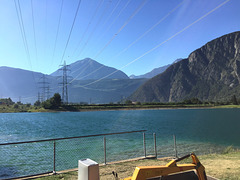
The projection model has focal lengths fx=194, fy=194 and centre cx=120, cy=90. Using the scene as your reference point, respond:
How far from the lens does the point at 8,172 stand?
43.2 feet

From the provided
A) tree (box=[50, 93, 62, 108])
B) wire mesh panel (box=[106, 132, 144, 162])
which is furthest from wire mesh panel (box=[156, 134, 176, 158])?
tree (box=[50, 93, 62, 108])

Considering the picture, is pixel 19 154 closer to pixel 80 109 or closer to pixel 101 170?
pixel 101 170

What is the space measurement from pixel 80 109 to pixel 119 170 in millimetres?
159171

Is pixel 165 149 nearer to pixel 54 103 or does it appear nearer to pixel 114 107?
pixel 54 103

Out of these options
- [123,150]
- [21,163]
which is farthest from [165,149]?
[21,163]

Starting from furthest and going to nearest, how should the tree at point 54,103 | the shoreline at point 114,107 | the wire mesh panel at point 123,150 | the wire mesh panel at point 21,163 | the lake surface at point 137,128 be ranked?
the shoreline at point 114,107
the tree at point 54,103
the lake surface at point 137,128
the wire mesh panel at point 123,150
the wire mesh panel at point 21,163

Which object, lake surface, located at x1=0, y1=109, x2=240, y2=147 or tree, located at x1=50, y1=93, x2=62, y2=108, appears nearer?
lake surface, located at x1=0, y1=109, x2=240, y2=147

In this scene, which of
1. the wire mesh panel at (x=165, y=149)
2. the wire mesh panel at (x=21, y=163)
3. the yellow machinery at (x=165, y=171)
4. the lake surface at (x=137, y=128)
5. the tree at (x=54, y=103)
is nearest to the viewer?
the yellow machinery at (x=165, y=171)

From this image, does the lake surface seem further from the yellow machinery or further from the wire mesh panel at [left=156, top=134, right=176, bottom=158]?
the yellow machinery

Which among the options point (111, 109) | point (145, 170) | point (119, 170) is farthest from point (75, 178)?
point (111, 109)

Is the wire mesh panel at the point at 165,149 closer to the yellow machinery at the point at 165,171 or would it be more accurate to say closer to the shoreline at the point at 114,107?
the yellow machinery at the point at 165,171

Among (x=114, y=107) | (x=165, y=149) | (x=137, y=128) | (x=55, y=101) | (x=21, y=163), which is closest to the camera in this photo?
(x=21, y=163)

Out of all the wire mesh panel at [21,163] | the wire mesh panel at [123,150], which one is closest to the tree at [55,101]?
the wire mesh panel at [123,150]

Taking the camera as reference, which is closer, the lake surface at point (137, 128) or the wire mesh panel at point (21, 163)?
the wire mesh panel at point (21, 163)
